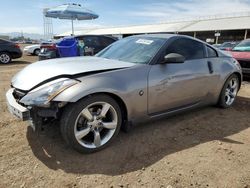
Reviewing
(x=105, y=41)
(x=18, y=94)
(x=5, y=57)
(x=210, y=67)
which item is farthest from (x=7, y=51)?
(x=210, y=67)

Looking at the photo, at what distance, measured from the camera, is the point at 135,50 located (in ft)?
12.2

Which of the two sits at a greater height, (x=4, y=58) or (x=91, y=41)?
(x=91, y=41)

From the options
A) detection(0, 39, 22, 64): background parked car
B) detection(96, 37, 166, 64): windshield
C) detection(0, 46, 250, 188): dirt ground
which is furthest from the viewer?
detection(0, 39, 22, 64): background parked car

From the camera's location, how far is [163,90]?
3406 millimetres

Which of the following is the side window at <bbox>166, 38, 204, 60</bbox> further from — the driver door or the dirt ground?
the dirt ground

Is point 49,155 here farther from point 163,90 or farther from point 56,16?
point 56,16

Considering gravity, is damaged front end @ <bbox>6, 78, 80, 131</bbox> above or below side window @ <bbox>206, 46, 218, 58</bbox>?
below

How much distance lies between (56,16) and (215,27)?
2975 cm

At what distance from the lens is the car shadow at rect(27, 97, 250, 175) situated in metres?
2.71

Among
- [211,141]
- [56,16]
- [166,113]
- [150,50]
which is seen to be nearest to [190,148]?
[211,141]

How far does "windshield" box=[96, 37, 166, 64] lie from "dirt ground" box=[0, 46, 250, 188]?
1079mm

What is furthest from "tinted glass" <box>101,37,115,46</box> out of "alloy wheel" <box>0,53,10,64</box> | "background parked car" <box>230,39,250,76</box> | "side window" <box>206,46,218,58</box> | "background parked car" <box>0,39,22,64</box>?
"side window" <box>206,46,218,58</box>

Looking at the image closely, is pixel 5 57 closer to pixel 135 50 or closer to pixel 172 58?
pixel 135 50

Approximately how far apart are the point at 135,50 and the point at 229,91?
2.35 meters
